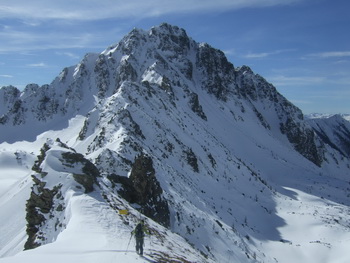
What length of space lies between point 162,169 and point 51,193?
15.1 meters

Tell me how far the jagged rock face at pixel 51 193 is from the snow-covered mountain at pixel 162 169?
2.8 inches

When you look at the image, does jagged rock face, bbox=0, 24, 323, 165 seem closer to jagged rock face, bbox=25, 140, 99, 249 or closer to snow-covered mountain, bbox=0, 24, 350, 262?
snow-covered mountain, bbox=0, 24, 350, 262

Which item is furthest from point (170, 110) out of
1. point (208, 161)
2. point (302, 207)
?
point (302, 207)

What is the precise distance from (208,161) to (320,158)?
78.9 metres

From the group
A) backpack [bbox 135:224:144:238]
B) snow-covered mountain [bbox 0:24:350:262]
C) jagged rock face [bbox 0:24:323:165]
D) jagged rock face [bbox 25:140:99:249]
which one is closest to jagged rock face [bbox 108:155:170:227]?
snow-covered mountain [bbox 0:24:350:262]

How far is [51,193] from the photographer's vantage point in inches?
658

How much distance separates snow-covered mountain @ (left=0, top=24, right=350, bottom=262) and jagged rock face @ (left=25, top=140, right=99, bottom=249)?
0.07 meters

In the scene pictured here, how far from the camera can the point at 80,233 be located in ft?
42.0

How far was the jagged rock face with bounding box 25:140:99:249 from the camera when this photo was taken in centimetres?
1555

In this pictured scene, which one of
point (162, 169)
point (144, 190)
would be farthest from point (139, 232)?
point (162, 169)

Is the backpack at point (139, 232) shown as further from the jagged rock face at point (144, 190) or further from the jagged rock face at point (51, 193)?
the jagged rock face at point (144, 190)

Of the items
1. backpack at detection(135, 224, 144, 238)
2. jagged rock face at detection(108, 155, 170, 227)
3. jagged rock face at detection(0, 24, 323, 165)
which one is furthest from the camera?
jagged rock face at detection(0, 24, 323, 165)

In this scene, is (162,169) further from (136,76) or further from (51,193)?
(136,76)

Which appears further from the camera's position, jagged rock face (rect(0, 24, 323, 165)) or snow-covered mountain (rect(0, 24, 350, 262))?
jagged rock face (rect(0, 24, 323, 165))
